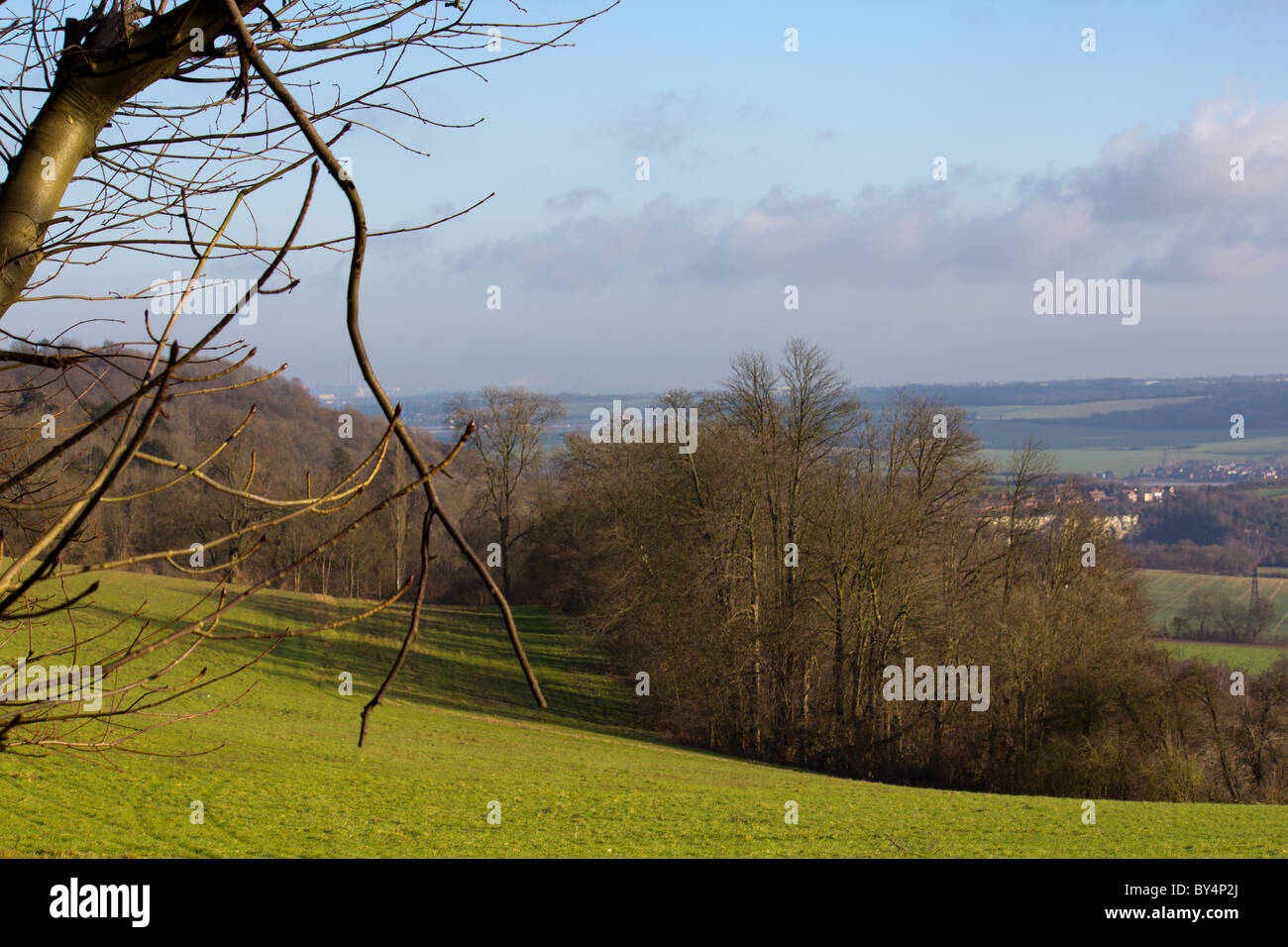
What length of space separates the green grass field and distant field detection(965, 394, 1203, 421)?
254 ft

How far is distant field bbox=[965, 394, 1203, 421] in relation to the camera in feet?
307

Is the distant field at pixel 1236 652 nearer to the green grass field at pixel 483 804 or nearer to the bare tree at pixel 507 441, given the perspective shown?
the green grass field at pixel 483 804

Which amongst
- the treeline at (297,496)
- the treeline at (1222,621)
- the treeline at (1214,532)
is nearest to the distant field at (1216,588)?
the treeline at (1222,621)

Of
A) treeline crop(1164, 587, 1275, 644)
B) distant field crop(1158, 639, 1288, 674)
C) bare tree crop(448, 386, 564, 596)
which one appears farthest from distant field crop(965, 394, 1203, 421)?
bare tree crop(448, 386, 564, 596)

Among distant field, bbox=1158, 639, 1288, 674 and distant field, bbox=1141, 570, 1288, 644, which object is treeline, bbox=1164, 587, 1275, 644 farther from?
distant field, bbox=1158, 639, 1288, 674

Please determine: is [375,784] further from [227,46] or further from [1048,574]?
[1048,574]

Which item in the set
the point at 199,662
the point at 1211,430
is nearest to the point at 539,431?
the point at 199,662

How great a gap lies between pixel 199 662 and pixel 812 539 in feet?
57.8

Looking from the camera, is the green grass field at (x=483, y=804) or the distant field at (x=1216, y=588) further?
the distant field at (x=1216, y=588)

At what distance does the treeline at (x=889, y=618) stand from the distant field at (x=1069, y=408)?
6296 cm

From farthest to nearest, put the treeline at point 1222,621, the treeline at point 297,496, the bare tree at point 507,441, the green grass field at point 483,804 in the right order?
the bare tree at point 507,441
the treeline at point 1222,621
the treeline at point 297,496
the green grass field at point 483,804

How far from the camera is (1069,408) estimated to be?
341 feet

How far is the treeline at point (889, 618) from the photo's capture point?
79.4 ft
